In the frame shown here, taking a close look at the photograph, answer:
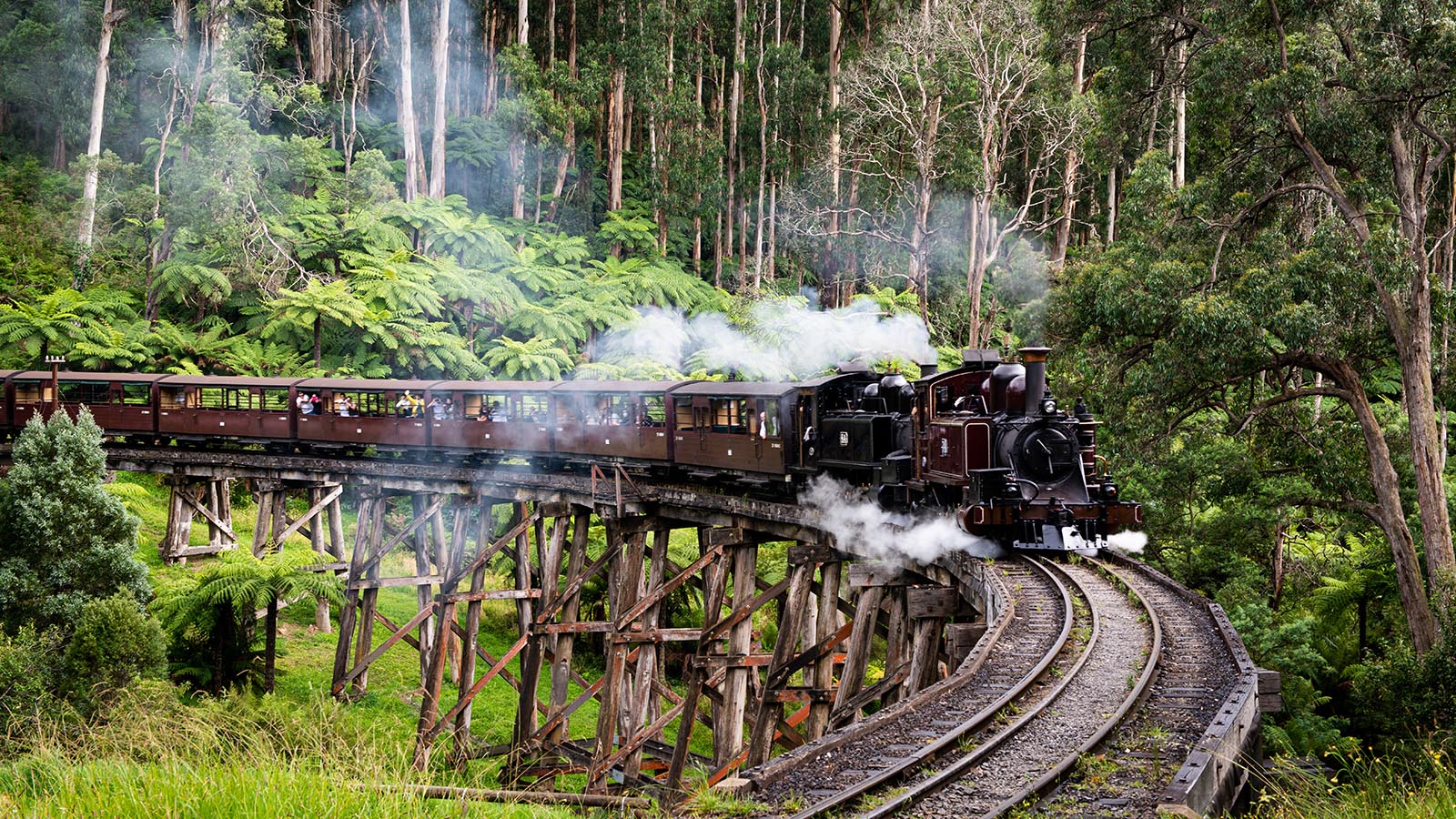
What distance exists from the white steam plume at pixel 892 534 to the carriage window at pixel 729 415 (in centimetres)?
262

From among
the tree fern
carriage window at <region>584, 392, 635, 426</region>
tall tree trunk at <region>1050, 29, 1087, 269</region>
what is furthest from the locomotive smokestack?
tall tree trunk at <region>1050, 29, 1087, 269</region>

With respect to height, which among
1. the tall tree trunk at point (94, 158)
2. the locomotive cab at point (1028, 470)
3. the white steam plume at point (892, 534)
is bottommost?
the white steam plume at point (892, 534)

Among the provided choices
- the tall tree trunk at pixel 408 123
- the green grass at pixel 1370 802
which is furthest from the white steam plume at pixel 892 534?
the tall tree trunk at pixel 408 123

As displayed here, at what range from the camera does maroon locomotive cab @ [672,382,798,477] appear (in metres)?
15.4

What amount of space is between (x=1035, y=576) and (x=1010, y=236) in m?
32.4

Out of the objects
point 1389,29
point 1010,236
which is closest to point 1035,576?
point 1389,29

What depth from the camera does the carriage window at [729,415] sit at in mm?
16391

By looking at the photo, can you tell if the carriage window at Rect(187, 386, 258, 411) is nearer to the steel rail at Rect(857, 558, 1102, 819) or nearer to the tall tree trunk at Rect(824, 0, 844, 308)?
the steel rail at Rect(857, 558, 1102, 819)

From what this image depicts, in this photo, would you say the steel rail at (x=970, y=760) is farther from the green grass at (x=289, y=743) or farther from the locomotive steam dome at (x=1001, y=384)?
the locomotive steam dome at (x=1001, y=384)

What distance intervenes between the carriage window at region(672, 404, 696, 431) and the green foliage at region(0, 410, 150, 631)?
836cm

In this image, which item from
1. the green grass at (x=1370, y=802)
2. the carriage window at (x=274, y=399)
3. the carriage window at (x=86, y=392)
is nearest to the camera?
the green grass at (x=1370, y=802)

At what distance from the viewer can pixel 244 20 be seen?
1430 inches

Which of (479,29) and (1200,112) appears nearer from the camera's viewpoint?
(1200,112)

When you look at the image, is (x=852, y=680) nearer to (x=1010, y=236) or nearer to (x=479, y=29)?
(x=1010, y=236)
